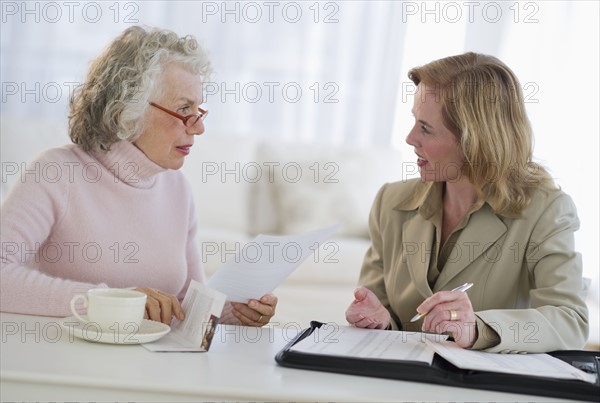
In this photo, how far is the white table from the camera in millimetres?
1081

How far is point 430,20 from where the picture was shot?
13.5 ft

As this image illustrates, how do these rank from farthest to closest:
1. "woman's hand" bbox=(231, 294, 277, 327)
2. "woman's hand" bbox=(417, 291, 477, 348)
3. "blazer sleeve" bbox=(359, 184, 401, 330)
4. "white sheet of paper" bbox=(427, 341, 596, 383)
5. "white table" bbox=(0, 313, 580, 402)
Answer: "blazer sleeve" bbox=(359, 184, 401, 330), "woman's hand" bbox=(231, 294, 277, 327), "woman's hand" bbox=(417, 291, 477, 348), "white sheet of paper" bbox=(427, 341, 596, 383), "white table" bbox=(0, 313, 580, 402)

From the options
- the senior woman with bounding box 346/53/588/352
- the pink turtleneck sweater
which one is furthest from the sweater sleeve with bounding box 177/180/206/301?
the senior woman with bounding box 346/53/588/352

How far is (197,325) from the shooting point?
1.33 m

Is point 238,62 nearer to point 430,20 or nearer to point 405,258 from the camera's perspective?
point 430,20

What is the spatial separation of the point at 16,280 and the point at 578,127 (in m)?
2.80

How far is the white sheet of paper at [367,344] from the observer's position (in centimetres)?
124

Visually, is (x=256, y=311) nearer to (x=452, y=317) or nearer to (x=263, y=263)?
(x=263, y=263)

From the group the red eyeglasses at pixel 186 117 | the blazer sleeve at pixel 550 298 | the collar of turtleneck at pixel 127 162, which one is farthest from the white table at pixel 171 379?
the red eyeglasses at pixel 186 117

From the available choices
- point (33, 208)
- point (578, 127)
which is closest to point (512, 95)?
point (33, 208)

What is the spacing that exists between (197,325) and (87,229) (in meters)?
0.49

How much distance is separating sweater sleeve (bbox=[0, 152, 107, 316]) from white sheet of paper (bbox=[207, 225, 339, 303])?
25cm

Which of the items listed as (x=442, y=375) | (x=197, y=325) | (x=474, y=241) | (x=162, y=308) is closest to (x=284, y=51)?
(x=474, y=241)

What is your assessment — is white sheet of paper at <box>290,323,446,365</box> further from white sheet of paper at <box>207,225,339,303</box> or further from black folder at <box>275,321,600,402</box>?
white sheet of paper at <box>207,225,339,303</box>
